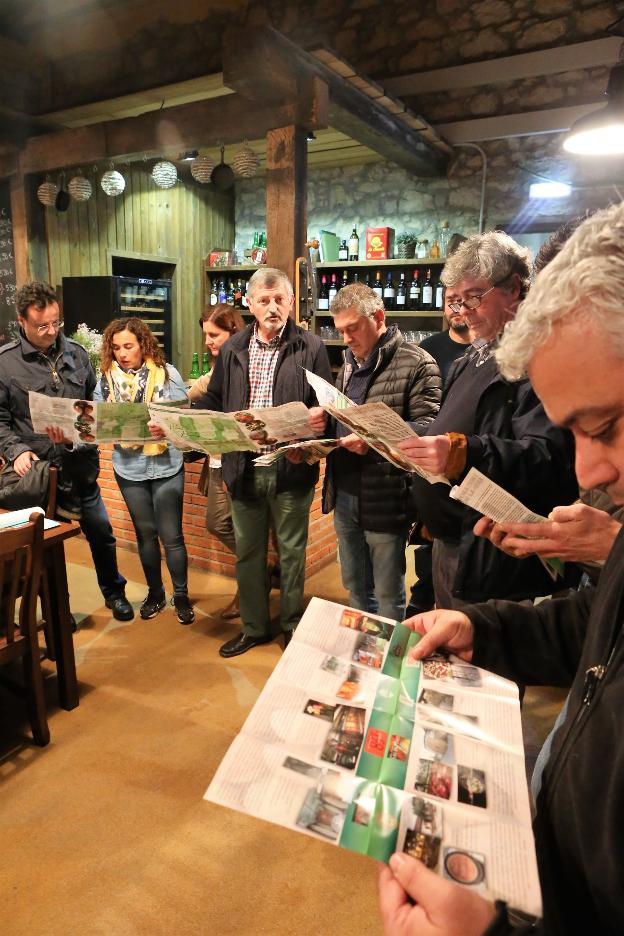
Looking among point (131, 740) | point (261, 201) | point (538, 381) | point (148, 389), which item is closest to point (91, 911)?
point (131, 740)

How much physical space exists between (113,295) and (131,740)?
4493mm

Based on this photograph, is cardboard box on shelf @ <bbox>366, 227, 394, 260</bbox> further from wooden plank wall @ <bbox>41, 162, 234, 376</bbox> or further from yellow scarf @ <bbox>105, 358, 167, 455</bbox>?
yellow scarf @ <bbox>105, 358, 167, 455</bbox>

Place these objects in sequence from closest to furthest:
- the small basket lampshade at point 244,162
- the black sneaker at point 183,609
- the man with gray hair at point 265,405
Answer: the man with gray hair at point 265,405 < the black sneaker at point 183,609 < the small basket lampshade at point 244,162

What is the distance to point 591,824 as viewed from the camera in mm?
601

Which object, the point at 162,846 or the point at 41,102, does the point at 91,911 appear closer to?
the point at 162,846

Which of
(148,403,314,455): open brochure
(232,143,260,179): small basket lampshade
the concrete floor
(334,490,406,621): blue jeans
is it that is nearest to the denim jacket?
(148,403,314,455): open brochure

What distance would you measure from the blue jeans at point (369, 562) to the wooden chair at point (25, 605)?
1.24 metres

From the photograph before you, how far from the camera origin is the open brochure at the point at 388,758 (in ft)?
2.22

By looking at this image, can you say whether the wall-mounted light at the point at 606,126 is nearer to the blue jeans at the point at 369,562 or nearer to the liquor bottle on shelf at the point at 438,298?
the liquor bottle on shelf at the point at 438,298

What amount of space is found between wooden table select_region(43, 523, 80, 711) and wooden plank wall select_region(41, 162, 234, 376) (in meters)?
4.55

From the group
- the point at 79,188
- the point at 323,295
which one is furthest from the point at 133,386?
the point at 323,295

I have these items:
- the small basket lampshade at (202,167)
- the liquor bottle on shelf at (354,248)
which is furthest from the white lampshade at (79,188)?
the liquor bottle on shelf at (354,248)

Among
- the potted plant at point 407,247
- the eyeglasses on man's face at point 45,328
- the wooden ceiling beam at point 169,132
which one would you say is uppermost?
the wooden ceiling beam at point 169,132

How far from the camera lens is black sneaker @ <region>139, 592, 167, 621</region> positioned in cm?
330
